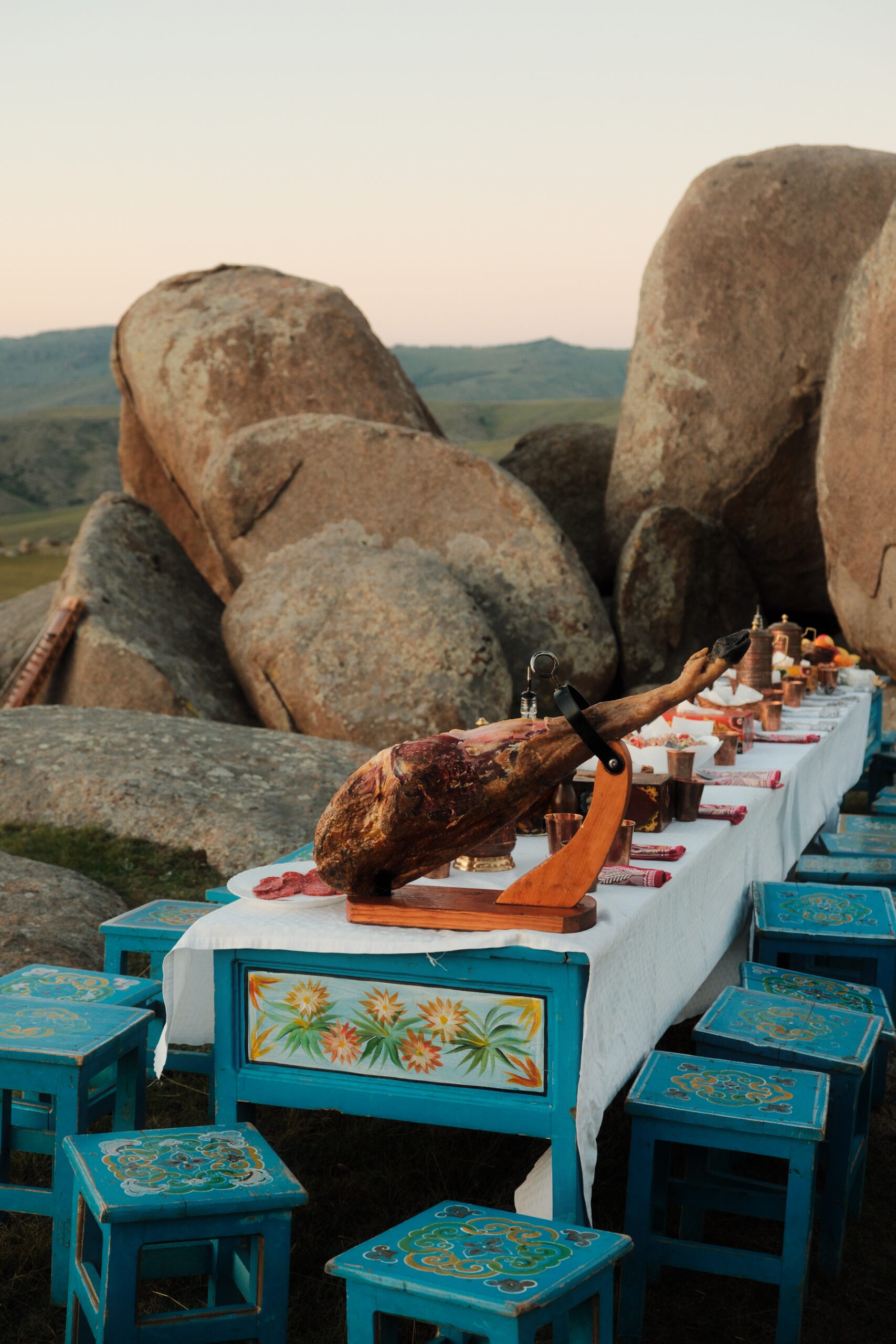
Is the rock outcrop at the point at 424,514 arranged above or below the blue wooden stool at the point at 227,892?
above

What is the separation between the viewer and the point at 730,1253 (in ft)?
9.25

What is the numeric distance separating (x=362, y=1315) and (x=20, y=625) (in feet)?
31.4

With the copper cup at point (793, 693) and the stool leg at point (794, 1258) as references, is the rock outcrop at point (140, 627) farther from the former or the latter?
the stool leg at point (794, 1258)

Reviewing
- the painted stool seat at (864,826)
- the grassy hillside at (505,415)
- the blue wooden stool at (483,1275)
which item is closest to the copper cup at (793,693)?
the painted stool seat at (864,826)

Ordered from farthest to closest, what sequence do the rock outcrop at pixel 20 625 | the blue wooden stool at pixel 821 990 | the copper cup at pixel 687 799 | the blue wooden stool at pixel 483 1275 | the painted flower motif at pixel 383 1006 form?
the rock outcrop at pixel 20 625, the copper cup at pixel 687 799, the blue wooden stool at pixel 821 990, the painted flower motif at pixel 383 1006, the blue wooden stool at pixel 483 1275

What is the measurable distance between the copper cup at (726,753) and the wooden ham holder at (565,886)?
2.14 m

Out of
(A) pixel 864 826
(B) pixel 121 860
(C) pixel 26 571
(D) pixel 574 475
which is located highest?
(D) pixel 574 475

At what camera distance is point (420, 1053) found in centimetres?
279

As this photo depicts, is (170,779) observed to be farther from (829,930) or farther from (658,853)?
(658,853)

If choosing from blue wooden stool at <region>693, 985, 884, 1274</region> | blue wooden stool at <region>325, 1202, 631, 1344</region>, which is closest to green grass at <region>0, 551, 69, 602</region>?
blue wooden stool at <region>693, 985, 884, 1274</region>

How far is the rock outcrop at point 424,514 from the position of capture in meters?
9.83

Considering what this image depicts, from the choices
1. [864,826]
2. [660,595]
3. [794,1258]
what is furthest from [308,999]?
[660,595]

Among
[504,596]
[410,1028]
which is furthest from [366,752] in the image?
[410,1028]

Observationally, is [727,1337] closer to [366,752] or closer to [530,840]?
[530,840]
